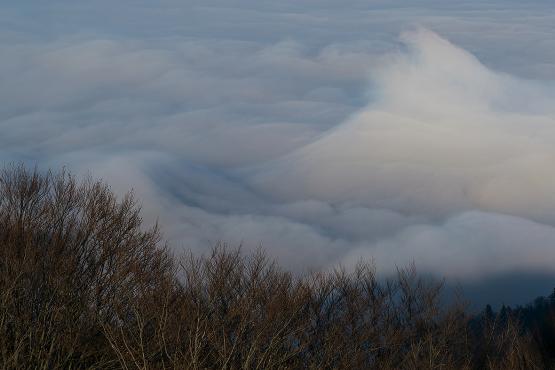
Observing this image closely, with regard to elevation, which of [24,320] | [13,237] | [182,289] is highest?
[13,237]

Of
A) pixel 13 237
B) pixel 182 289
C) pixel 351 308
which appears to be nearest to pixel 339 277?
pixel 351 308

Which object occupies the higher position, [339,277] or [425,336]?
[339,277]

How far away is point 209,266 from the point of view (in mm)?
31281

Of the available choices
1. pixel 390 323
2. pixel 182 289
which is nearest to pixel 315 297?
pixel 390 323

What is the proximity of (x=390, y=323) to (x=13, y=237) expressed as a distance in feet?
55.0

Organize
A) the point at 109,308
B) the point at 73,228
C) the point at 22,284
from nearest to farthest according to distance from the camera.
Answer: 1. the point at 22,284
2. the point at 109,308
3. the point at 73,228

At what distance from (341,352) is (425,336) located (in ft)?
24.7

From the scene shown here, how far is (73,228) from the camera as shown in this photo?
113 ft

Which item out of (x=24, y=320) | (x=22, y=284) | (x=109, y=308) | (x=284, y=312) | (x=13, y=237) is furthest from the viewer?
(x=13, y=237)

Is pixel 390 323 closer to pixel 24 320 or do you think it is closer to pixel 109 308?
pixel 109 308

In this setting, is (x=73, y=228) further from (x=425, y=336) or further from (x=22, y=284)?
(x=425, y=336)

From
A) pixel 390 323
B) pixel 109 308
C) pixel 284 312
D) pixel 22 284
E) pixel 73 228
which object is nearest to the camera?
pixel 22 284

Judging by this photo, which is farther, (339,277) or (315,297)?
(339,277)

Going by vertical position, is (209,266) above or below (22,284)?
above
